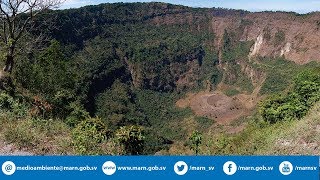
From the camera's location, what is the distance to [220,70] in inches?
6791

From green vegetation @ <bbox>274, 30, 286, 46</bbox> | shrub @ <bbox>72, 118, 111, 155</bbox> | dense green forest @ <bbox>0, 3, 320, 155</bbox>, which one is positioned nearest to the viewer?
shrub @ <bbox>72, 118, 111, 155</bbox>

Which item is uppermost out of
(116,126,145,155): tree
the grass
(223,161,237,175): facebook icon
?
(223,161,237,175): facebook icon

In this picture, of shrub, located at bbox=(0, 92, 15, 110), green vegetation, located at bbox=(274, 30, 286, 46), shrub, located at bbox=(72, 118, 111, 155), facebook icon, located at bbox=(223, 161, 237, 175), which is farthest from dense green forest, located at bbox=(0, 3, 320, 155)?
facebook icon, located at bbox=(223, 161, 237, 175)

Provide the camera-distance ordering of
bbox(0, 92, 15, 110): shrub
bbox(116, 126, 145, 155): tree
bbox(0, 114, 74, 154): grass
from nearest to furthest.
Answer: bbox(0, 114, 74, 154): grass
bbox(116, 126, 145, 155): tree
bbox(0, 92, 15, 110): shrub

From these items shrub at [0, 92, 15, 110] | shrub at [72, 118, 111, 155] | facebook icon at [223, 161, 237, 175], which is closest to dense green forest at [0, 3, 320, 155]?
shrub at [0, 92, 15, 110]

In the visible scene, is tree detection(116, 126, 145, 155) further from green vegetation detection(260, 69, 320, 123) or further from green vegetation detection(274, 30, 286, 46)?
green vegetation detection(274, 30, 286, 46)

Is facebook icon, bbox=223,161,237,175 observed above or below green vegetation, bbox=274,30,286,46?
below

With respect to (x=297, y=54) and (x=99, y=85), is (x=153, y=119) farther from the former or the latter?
(x=297, y=54)

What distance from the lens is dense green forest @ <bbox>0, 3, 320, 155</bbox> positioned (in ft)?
77.0

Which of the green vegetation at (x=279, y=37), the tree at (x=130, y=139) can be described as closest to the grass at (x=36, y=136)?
the tree at (x=130, y=139)

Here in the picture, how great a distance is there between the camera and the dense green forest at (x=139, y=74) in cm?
2347

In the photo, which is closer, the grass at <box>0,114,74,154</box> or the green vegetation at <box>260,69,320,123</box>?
the grass at <box>0,114,74,154</box>

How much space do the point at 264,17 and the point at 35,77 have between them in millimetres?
154829

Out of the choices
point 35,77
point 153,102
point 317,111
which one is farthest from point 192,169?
point 153,102
